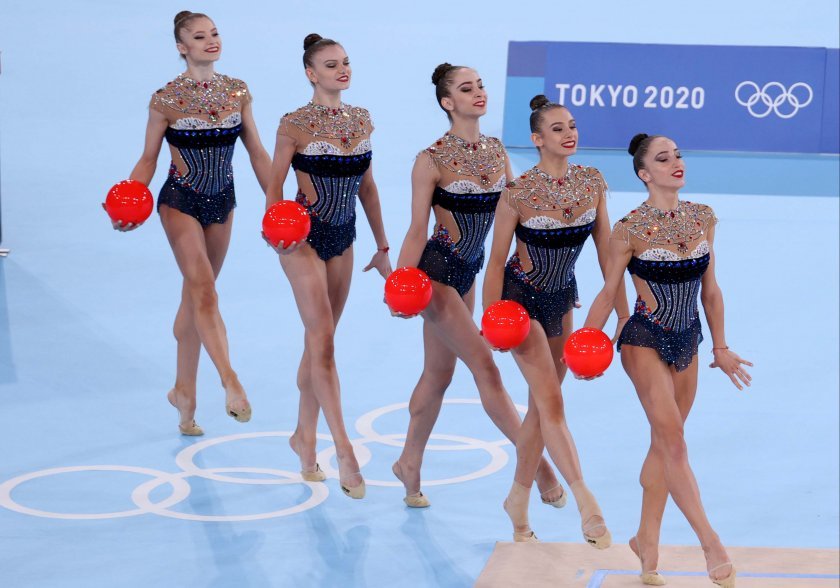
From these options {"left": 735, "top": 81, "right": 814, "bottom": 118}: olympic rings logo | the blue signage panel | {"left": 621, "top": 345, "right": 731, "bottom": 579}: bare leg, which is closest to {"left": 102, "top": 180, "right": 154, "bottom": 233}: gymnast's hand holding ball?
{"left": 621, "top": 345, "right": 731, "bottom": 579}: bare leg

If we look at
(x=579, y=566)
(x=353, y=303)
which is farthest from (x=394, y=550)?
(x=353, y=303)

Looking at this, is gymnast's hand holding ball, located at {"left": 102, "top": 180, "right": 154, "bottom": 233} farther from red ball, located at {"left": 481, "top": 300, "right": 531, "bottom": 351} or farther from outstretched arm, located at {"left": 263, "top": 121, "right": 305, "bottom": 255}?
red ball, located at {"left": 481, "top": 300, "right": 531, "bottom": 351}

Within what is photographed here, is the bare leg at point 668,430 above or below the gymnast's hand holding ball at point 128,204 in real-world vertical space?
below

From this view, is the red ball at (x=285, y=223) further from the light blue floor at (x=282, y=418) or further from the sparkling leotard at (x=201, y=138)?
the light blue floor at (x=282, y=418)

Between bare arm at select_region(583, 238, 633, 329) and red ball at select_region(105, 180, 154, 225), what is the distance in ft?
7.15

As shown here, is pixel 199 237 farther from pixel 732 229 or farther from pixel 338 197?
pixel 732 229

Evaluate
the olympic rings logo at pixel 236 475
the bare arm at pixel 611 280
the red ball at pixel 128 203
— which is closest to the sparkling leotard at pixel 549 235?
the bare arm at pixel 611 280

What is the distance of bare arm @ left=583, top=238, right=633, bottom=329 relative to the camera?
498 cm

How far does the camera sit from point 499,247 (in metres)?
5.27

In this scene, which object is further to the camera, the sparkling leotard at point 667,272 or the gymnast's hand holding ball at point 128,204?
the gymnast's hand holding ball at point 128,204

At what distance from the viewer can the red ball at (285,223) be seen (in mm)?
5582

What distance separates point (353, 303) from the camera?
962cm

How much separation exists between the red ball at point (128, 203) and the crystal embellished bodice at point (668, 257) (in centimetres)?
227

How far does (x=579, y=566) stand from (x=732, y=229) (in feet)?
21.9
